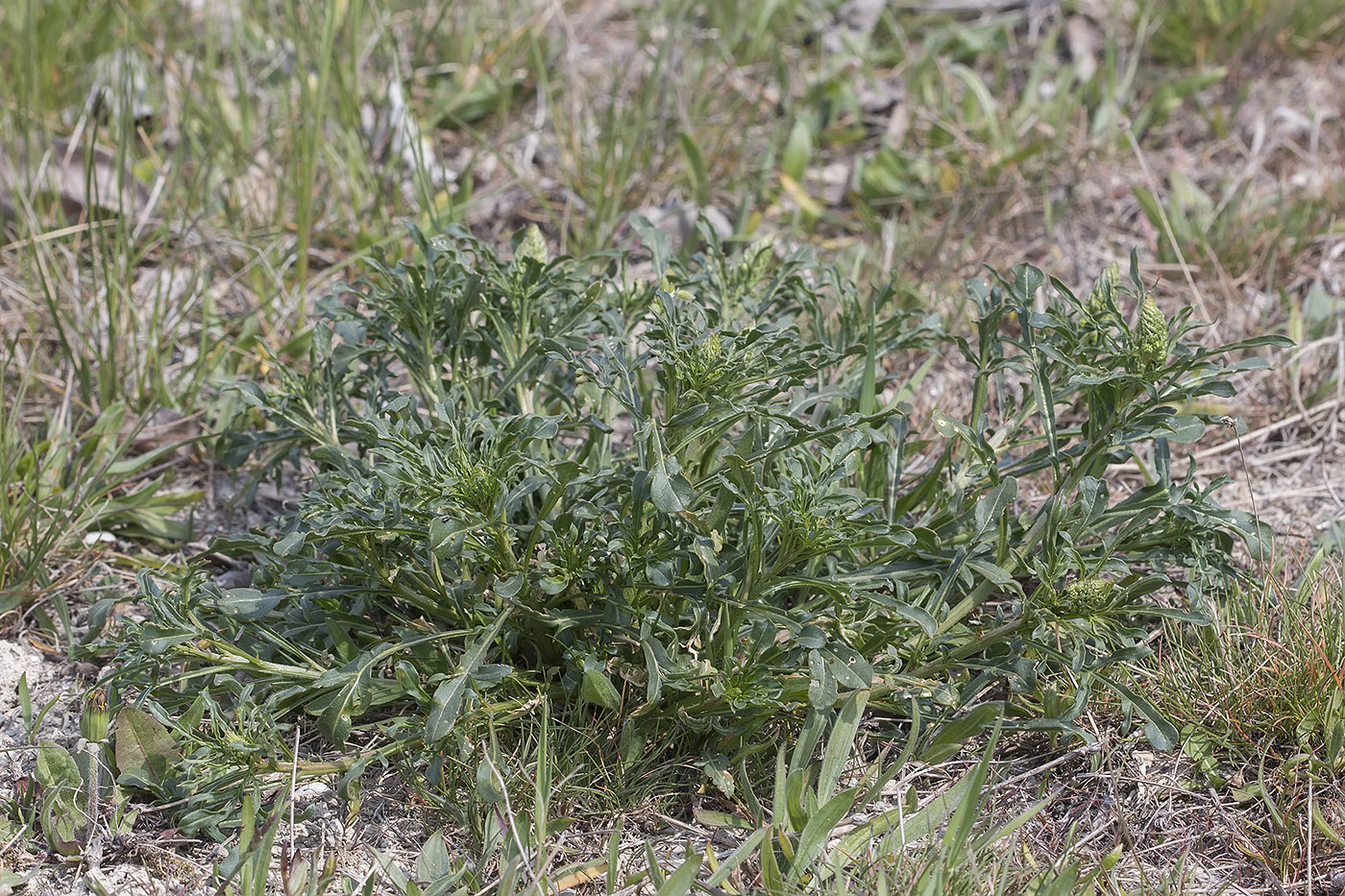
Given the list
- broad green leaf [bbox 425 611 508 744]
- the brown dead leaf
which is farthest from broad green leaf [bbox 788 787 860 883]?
the brown dead leaf

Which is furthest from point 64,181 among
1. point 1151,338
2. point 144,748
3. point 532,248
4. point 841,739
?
point 1151,338

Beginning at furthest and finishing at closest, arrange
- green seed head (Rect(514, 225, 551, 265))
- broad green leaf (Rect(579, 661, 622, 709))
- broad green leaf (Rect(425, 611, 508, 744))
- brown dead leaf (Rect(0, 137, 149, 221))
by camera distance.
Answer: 1. brown dead leaf (Rect(0, 137, 149, 221))
2. green seed head (Rect(514, 225, 551, 265))
3. broad green leaf (Rect(579, 661, 622, 709))
4. broad green leaf (Rect(425, 611, 508, 744))

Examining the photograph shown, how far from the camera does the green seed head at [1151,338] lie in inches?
78.4

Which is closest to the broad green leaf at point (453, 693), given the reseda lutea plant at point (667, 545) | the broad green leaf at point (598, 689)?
the reseda lutea plant at point (667, 545)

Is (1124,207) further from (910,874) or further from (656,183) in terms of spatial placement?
(910,874)

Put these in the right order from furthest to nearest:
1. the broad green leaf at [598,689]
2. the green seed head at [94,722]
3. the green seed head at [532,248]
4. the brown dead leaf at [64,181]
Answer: the brown dead leaf at [64,181] → the green seed head at [532,248] → the green seed head at [94,722] → the broad green leaf at [598,689]

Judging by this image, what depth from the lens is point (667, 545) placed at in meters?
2.14

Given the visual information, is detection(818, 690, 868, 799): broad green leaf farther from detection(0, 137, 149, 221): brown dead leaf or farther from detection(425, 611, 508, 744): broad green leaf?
detection(0, 137, 149, 221): brown dead leaf

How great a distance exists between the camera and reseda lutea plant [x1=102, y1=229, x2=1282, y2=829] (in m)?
2.03

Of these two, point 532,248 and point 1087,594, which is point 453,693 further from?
point 1087,594

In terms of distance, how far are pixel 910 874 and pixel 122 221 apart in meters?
2.58

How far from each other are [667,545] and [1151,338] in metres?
0.93

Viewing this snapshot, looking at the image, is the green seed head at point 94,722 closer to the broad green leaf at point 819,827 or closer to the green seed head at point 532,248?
the green seed head at point 532,248

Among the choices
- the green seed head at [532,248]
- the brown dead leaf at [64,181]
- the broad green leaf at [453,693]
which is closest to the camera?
the broad green leaf at [453,693]
